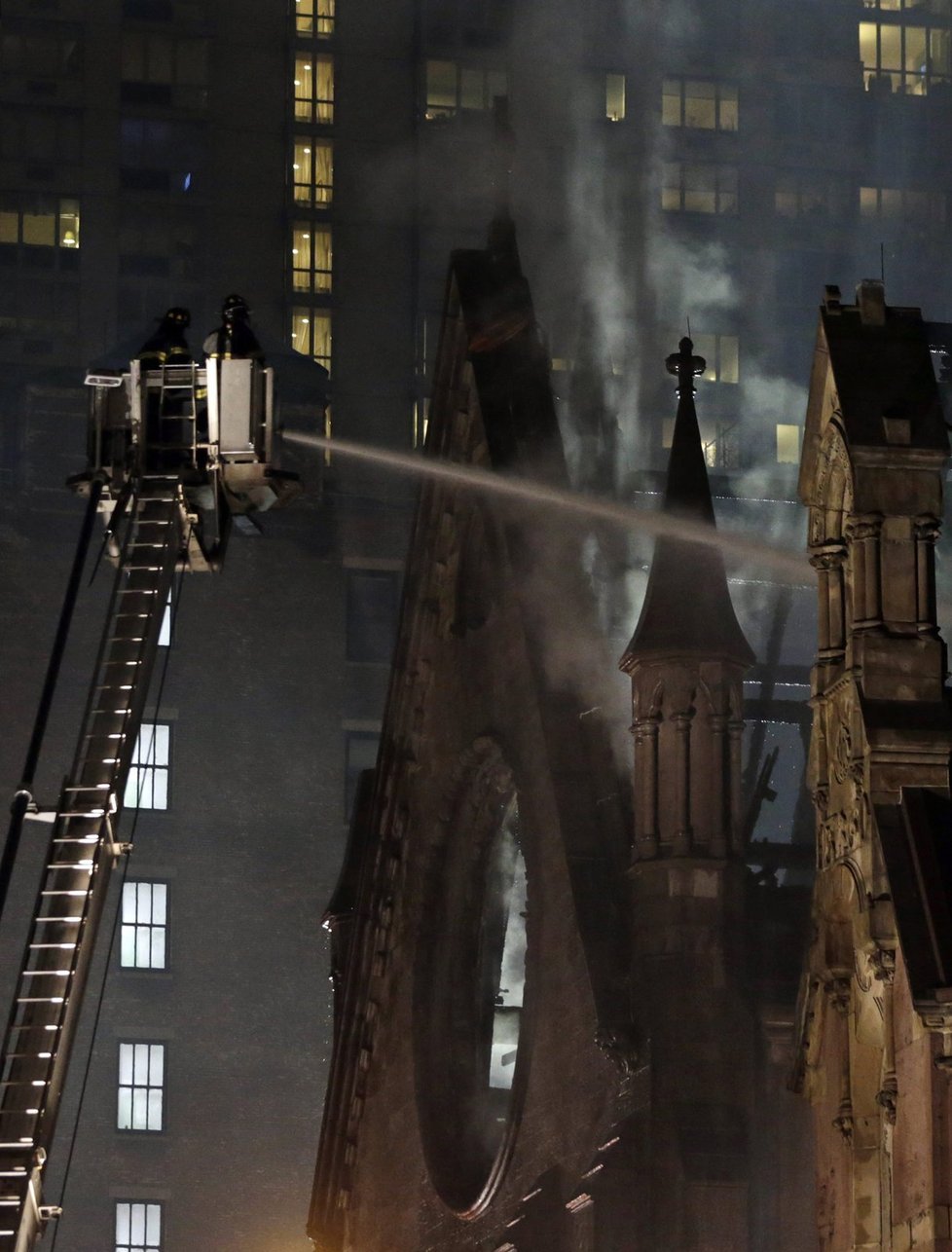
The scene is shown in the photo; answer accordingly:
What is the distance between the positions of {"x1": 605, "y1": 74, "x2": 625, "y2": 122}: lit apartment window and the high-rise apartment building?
0.50ft

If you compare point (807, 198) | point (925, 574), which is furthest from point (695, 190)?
point (925, 574)

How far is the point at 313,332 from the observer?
75000 mm

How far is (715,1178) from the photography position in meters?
21.9

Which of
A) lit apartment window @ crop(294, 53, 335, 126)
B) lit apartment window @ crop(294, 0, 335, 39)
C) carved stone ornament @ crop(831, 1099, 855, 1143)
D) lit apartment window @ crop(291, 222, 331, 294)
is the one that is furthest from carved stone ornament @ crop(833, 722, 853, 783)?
lit apartment window @ crop(294, 0, 335, 39)

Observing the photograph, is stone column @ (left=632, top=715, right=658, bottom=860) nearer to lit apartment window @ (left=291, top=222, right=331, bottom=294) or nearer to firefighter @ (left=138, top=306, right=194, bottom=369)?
firefighter @ (left=138, top=306, right=194, bottom=369)

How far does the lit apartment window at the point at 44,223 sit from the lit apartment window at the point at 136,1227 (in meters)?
27.1

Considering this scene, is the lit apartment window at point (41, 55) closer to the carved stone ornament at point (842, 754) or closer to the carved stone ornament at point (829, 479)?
the carved stone ornament at point (829, 479)

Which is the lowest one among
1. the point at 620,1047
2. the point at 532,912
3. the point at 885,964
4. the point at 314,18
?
the point at 885,964

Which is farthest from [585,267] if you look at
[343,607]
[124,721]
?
[124,721]

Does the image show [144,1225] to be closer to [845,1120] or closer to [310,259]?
[310,259]

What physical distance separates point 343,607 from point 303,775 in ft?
12.5

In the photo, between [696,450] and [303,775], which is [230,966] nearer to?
[303,775]

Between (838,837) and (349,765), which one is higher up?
(349,765)

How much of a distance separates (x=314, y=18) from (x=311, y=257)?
650 cm
